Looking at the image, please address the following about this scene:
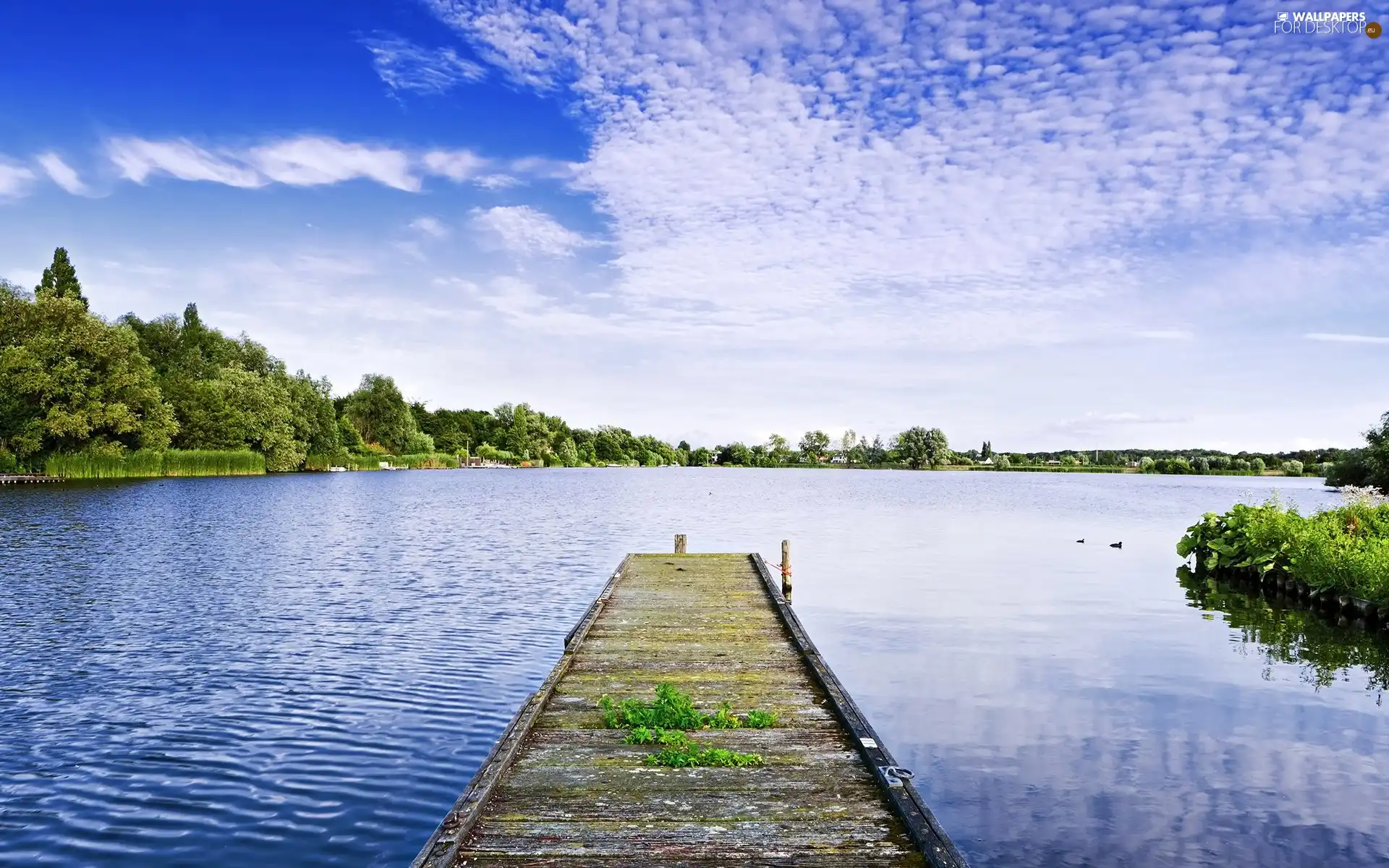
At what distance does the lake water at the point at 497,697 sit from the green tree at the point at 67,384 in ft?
144

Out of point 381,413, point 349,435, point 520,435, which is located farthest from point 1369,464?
point 520,435

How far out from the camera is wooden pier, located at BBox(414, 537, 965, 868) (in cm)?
526

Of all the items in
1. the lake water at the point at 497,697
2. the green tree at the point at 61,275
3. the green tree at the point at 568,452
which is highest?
the green tree at the point at 61,275

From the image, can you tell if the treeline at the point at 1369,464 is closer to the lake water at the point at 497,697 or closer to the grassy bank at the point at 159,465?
the lake water at the point at 497,697

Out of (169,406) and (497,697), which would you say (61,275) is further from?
(497,697)

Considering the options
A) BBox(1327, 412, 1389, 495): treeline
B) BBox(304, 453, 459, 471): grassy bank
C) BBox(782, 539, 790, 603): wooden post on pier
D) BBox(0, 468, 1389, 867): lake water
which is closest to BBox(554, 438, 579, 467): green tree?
BBox(304, 453, 459, 471): grassy bank

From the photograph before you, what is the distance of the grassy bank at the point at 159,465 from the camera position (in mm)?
66125

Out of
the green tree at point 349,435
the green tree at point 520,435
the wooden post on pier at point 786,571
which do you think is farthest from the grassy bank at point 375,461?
the wooden post on pier at point 786,571

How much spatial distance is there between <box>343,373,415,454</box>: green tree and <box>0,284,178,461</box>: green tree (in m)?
59.2

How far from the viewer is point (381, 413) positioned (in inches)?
5217

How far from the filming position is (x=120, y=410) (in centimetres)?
6725

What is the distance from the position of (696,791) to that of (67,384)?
7824 cm

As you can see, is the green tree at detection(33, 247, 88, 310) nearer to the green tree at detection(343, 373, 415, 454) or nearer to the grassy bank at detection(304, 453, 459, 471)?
the grassy bank at detection(304, 453, 459, 471)

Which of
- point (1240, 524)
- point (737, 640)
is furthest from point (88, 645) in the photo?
point (1240, 524)
